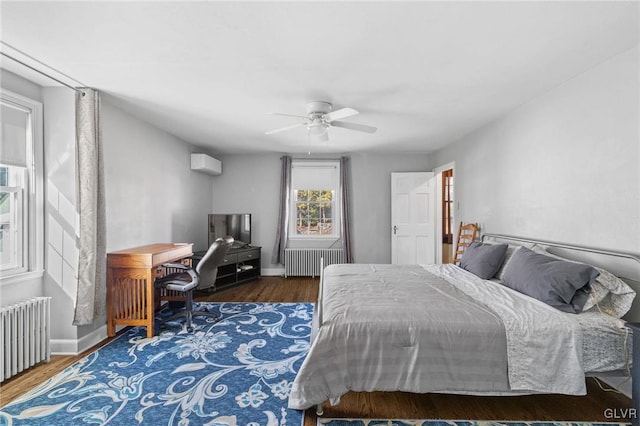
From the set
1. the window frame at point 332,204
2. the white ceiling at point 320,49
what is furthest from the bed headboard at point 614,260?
the window frame at point 332,204

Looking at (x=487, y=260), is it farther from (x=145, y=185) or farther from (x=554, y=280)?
(x=145, y=185)

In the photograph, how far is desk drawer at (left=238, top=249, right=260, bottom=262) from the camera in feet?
17.2

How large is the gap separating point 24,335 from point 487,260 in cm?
428

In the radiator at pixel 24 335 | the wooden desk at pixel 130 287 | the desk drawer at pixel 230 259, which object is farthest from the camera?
the desk drawer at pixel 230 259

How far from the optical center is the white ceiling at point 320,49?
1693 millimetres

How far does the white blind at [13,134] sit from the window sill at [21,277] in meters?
0.97

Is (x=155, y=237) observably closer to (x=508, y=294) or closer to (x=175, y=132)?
(x=175, y=132)

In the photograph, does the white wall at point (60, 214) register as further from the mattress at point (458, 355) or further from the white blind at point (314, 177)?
the white blind at point (314, 177)

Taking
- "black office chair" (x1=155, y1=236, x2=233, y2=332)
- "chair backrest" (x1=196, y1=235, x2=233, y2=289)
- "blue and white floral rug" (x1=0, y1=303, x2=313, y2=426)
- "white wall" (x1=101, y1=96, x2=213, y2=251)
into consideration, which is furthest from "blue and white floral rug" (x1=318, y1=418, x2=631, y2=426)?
"white wall" (x1=101, y1=96, x2=213, y2=251)

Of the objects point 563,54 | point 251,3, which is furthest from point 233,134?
point 563,54

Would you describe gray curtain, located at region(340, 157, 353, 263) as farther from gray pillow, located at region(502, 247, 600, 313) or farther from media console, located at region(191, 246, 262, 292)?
gray pillow, located at region(502, 247, 600, 313)

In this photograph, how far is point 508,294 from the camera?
7.57 feet

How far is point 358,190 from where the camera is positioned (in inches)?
235

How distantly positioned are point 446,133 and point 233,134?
330cm
